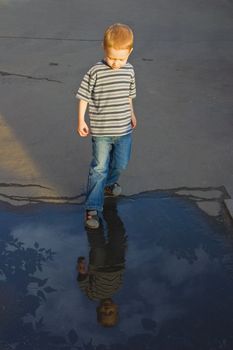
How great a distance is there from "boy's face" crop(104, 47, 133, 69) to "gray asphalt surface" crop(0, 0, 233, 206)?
4.20 ft

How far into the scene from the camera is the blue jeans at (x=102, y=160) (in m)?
3.95

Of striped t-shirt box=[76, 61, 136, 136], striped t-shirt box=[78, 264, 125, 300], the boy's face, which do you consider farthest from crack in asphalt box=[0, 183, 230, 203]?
the boy's face

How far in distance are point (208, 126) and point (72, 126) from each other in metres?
1.46

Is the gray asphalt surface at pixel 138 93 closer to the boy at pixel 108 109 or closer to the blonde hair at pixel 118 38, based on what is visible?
the boy at pixel 108 109

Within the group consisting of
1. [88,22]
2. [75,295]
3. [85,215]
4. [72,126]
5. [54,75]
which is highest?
[88,22]

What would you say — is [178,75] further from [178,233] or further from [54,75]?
[178,233]

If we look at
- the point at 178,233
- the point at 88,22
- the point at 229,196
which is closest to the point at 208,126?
the point at 229,196

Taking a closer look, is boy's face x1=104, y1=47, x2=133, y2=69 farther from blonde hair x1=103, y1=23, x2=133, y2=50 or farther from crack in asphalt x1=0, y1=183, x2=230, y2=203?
crack in asphalt x1=0, y1=183, x2=230, y2=203

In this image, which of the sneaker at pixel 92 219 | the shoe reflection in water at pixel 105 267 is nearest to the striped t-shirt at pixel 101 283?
the shoe reflection in water at pixel 105 267

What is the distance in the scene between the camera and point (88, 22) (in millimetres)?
9625

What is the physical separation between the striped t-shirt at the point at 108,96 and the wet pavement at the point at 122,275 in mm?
760

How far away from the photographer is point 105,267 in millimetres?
3691

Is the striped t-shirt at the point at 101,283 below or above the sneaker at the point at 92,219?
below

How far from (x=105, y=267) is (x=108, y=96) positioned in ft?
3.93
